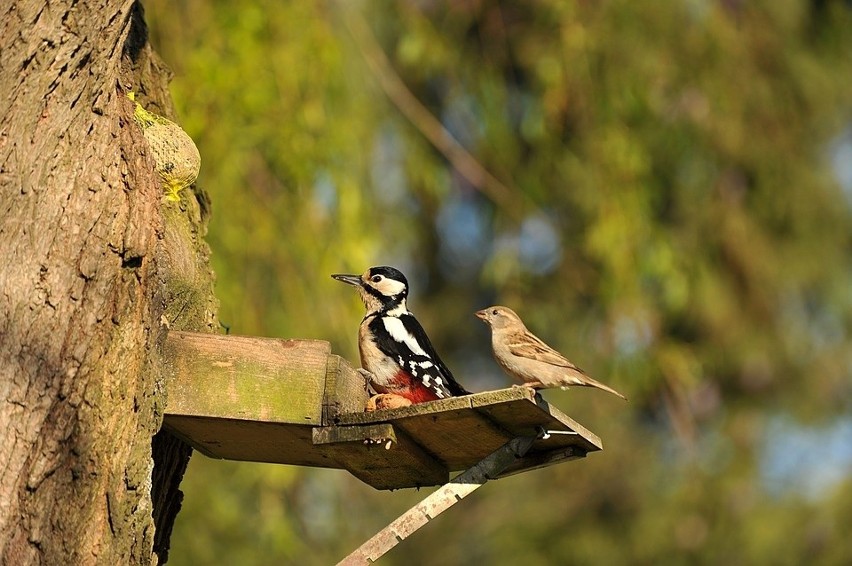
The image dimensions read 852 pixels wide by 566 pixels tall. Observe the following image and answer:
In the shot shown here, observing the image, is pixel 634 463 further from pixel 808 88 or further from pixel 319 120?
pixel 319 120

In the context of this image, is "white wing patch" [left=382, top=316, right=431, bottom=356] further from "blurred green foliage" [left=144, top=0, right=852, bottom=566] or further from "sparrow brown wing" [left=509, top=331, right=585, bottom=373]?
"blurred green foliage" [left=144, top=0, right=852, bottom=566]

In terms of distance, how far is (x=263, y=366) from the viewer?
3809mm

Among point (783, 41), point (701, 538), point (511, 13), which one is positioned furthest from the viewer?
point (701, 538)

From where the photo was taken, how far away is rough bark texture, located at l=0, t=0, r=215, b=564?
10.5ft

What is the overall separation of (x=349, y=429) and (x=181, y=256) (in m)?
0.73

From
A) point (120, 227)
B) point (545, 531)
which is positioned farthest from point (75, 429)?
point (545, 531)

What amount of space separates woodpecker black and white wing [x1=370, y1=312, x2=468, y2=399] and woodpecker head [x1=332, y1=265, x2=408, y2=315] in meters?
0.28

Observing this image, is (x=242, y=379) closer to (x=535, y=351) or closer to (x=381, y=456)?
(x=381, y=456)

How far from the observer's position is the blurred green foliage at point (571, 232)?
6578 mm

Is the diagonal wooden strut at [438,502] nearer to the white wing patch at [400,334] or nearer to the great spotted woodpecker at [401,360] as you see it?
the great spotted woodpecker at [401,360]

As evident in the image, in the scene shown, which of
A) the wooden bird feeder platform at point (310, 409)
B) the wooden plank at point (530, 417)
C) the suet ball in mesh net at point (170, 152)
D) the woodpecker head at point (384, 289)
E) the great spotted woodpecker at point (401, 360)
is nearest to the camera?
the wooden plank at point (530, 417)

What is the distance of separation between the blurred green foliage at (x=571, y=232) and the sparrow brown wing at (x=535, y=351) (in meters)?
1.25

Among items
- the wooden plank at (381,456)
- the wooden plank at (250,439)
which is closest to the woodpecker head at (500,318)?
the wooden plank at (381,456)

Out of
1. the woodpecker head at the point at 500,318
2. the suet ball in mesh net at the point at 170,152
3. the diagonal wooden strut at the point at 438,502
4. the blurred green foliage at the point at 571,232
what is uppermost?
the blurred green foliage at the point at 571,232
